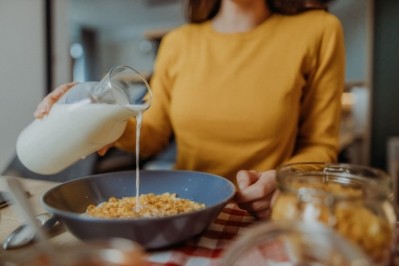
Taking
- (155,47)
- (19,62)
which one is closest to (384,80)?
(155,47)

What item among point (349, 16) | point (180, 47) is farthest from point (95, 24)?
point (180, 47)

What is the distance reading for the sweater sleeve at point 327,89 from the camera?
79cm

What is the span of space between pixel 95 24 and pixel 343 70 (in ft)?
14.9

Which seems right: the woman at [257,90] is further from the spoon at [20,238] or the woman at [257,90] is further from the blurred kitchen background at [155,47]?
the spoon at [20,238]

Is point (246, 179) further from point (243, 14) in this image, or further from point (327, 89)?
point (243, 14)

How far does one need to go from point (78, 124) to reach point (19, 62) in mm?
1211

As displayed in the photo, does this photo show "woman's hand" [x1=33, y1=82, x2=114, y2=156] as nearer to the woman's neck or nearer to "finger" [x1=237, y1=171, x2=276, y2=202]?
"finger" [x1=237, y1=171, x2=276, y2=202]

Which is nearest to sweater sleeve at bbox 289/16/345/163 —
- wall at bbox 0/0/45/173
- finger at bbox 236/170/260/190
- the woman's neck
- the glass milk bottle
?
the woman's neck

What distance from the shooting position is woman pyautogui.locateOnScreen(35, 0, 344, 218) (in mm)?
794

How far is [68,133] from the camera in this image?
0.51 meters

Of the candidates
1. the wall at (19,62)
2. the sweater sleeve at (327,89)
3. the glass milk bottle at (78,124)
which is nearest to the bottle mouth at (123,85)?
the glass milk bottle at (78,124)

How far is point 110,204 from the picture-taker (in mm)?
489

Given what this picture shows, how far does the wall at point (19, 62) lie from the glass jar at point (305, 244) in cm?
116

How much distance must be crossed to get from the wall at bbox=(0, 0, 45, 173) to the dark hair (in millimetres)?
676
